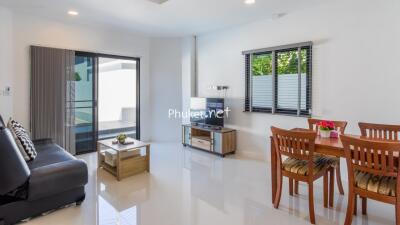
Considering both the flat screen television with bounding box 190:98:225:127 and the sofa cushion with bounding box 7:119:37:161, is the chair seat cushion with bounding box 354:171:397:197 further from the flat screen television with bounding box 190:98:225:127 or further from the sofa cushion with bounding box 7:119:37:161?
the sofa cushion with bounding box 7:119:37:161

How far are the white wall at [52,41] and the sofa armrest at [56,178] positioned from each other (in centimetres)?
233

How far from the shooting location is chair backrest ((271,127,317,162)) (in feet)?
7.94

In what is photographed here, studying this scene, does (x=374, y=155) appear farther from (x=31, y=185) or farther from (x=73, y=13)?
(x=73, y=13)

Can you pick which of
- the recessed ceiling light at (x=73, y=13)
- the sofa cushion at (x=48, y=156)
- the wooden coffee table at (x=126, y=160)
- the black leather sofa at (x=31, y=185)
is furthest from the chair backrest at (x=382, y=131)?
the recessed ceiling light at (x=73, y=13)

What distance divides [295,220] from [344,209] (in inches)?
26.1

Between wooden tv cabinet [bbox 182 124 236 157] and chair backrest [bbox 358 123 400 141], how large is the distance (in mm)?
2378

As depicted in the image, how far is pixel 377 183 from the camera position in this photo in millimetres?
2113

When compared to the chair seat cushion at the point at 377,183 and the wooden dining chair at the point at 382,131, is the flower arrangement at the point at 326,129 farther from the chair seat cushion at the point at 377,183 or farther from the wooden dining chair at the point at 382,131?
the chair seat cushion at the point at 377,183

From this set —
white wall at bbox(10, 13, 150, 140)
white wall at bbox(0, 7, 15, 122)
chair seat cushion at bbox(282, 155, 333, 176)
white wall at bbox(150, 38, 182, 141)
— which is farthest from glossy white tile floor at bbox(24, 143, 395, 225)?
white wall at bbox(150, 38, 182, 141)

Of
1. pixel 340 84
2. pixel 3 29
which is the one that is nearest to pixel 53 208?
pixel 3 29

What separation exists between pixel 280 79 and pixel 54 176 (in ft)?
12.1

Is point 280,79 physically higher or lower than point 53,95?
higher

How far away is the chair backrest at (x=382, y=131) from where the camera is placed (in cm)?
275

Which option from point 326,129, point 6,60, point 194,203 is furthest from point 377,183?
point 6,60
